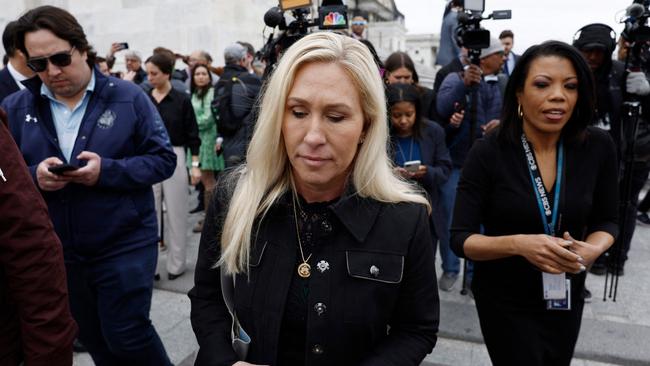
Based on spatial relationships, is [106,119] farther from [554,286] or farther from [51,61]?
[554,286]

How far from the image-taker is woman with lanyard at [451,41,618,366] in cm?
212

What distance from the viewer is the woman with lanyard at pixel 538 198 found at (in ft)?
6.95

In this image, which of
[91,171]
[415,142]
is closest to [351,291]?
[91,171]

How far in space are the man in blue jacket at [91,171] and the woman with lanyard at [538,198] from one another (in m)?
1.73

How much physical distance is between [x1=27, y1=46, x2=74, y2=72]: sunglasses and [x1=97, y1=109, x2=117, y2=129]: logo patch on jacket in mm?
303

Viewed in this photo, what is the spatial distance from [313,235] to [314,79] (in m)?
0.51

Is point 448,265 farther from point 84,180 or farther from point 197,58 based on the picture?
point 197,58

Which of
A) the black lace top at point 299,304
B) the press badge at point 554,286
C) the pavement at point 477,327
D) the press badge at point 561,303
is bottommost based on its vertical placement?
the pavement at point 477,327

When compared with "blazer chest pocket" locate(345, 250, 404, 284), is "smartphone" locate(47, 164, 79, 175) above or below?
above

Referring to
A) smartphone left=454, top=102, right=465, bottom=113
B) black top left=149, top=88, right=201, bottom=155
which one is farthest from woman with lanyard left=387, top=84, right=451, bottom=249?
black top left=149, top=88, right=201, bottom=155

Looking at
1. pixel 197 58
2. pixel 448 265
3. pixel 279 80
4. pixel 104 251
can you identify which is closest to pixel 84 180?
pixel 104 251

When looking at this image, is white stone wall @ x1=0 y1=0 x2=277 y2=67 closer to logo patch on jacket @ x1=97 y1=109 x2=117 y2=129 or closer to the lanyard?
logo patch on jacket @ x1=97 y1=109 x2=117 y2=129

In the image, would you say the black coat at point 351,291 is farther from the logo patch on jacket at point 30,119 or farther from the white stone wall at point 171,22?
the white stone wall at point 171,22

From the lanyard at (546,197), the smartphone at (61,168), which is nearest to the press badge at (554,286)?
the lanyard at (546,197)
